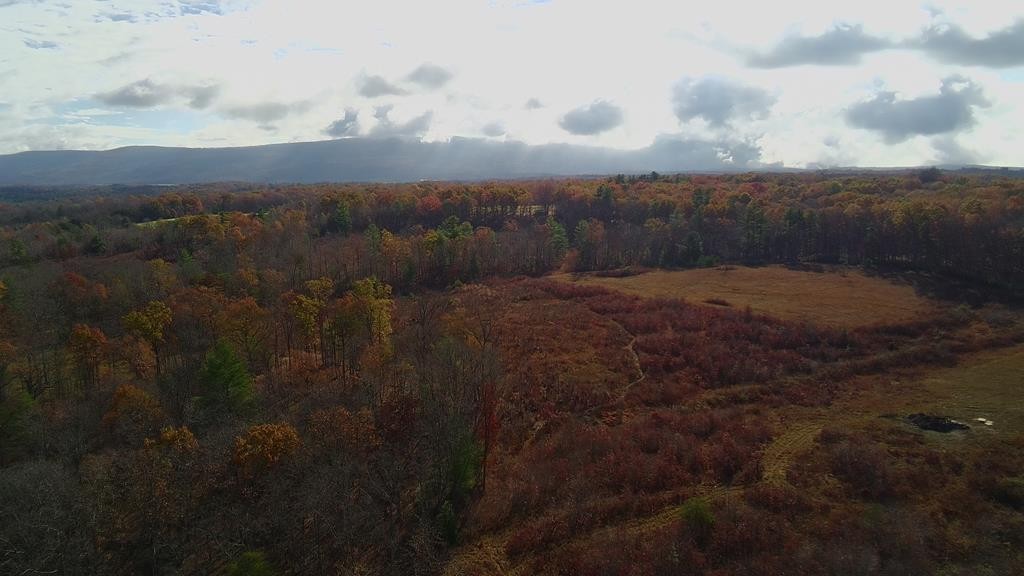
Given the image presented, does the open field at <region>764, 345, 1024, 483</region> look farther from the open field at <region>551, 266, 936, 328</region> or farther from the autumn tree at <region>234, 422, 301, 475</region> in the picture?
the autumn tree at <region>234, 422, 301, 475</region>

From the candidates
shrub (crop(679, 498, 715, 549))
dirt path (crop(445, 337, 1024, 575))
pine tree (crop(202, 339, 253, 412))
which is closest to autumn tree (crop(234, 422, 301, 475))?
pine tree (crop(202, 339, 253, 412))

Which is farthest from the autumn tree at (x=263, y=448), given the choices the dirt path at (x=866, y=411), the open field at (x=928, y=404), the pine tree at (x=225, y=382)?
the open field at (x=928, y=404)

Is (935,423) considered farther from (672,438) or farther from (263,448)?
(263,448)

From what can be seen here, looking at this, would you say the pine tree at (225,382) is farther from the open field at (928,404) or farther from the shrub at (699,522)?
the open field at (928,404)

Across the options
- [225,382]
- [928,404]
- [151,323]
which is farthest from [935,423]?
[151,323]

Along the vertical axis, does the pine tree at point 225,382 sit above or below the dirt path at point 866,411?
above

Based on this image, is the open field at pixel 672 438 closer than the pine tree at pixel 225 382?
Yes
